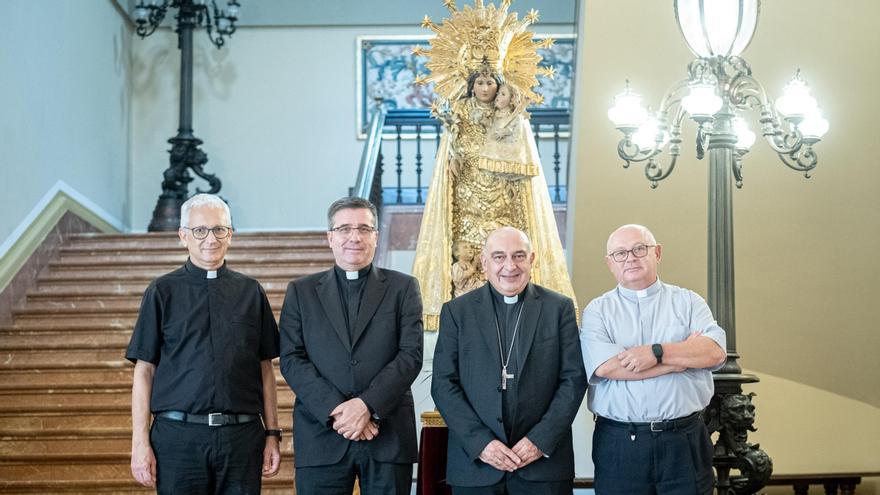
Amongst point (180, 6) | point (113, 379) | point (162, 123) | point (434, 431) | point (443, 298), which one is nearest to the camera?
point (434, 431)

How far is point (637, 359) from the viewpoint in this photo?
3.71 m

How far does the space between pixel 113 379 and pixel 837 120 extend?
15.8 ft

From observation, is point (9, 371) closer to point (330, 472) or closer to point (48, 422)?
point (48, 422)

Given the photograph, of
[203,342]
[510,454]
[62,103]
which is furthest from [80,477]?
[62,103]

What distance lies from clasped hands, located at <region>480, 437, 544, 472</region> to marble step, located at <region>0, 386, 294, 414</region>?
3.04 metres

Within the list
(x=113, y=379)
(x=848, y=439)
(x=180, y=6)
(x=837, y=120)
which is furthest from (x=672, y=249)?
(x=180, y=6)

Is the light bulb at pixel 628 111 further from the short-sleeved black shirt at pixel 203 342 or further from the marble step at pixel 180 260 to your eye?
the marble step at pixel 180 260

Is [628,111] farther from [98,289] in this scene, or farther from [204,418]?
[98,289]

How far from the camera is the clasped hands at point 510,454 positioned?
142 inches

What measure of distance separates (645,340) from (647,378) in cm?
16

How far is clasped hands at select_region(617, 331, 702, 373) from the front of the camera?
12.2 feet

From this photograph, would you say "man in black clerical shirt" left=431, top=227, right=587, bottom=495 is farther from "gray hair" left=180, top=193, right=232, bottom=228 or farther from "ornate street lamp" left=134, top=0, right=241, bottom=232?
"ornate street lamp" left=134, top=0, right=241, bottom=232

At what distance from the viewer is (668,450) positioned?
12.2 ft

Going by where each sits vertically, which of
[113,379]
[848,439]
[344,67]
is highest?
[344,67]
